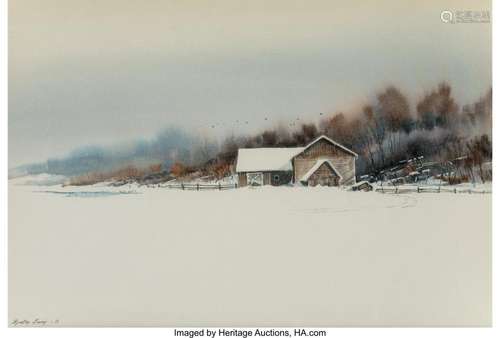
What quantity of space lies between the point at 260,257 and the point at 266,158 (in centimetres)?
112

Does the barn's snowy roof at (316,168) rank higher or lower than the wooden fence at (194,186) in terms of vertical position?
higher

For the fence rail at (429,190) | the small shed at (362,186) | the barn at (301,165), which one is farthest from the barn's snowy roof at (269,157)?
the fence rail at (429,190)

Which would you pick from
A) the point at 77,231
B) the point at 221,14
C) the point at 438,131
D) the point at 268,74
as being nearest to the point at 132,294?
the point at 77,231

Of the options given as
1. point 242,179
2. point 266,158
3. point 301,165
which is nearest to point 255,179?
point 242,179

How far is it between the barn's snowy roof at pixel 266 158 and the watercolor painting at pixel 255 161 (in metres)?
0.02

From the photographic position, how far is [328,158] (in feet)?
19.2

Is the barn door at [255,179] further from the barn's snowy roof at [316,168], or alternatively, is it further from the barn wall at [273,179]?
the barn's snowy roof at [316,168]

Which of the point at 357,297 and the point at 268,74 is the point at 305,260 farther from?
the point at 268,74

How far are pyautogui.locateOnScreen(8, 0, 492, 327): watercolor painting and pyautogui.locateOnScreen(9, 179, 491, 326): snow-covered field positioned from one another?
0.05 feet

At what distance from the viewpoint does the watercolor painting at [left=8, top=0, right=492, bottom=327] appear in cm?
583

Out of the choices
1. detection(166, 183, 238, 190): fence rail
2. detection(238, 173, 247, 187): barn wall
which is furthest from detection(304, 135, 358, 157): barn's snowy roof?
detection(166, 183, 238, 190): fence rail

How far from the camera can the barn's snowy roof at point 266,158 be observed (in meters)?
5.86

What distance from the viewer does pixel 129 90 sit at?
19.3 feet

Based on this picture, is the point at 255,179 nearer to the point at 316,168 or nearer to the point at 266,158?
the point at 266,158
